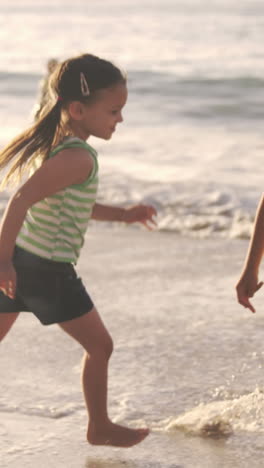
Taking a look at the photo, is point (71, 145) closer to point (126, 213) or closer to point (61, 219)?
point (61, 219)

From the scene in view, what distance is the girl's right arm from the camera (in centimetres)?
268

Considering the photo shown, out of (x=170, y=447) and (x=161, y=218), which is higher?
(x=170, y=447)

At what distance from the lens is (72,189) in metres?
2.82

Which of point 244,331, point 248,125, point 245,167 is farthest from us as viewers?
point 248,125

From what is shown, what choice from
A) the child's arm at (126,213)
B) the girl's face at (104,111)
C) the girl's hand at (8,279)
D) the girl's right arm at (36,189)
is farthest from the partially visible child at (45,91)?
the girl's hand at (8,279)

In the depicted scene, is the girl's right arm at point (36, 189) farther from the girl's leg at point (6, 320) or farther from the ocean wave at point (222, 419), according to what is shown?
the ocean wave at point (222, 419)

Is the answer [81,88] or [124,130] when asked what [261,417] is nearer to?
[81,88]

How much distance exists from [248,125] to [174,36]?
11595 millimetres

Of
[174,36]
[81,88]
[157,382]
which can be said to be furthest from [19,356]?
[174,36]

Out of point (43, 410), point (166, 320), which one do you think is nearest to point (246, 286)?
point (43, 410)

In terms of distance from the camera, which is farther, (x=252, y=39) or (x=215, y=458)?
(x=252, y=39)

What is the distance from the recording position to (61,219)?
2.84m

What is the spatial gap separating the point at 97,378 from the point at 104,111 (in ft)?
2.68

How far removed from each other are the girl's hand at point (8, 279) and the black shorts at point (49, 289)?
0.54 ft
